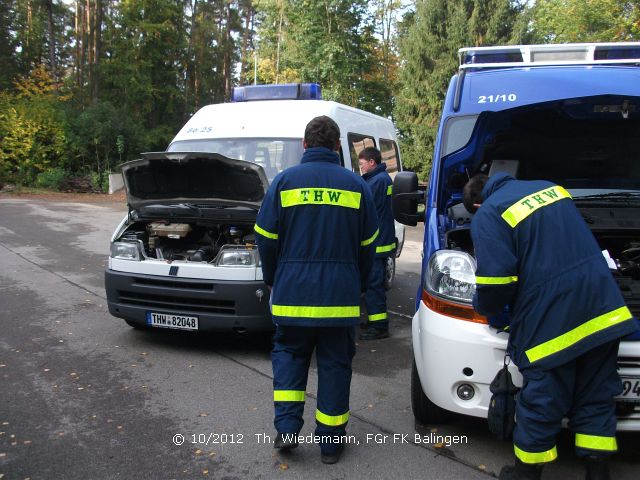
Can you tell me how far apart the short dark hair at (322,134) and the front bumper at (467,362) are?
1.16 metres

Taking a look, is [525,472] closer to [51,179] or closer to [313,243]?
[313,243]

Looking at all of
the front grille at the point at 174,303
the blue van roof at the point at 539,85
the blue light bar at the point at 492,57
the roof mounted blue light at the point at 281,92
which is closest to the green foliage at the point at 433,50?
the roof mounted blue light at the point at 281,92

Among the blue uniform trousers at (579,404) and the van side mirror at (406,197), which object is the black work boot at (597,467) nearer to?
the blue uniform trousers at (579,404)

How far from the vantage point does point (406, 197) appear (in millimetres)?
4633

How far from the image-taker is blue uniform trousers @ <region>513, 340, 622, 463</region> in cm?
275

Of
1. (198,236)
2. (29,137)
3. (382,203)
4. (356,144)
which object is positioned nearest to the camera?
(198,236)

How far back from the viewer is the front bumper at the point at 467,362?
3.01 m

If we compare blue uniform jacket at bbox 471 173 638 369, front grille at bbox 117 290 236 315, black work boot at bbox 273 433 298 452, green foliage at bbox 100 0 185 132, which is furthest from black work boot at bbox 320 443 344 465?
green foliage at bbox 100 0 185 132

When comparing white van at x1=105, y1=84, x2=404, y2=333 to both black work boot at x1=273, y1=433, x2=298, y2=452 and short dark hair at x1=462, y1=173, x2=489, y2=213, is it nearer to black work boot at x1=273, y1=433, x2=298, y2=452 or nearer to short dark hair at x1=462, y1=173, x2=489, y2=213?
black work boot at x1=273, y1=433, x2=298, y2=452

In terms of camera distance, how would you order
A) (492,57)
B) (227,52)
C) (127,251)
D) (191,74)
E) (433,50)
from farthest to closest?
1. (227,52)
2. (191,74)
3. (433,50)
4. (127,251)
5. (492,57)

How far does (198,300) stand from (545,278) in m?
3.18

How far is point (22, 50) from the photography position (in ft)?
117

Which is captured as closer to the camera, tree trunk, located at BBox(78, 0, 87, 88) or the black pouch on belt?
the black pouch on belt

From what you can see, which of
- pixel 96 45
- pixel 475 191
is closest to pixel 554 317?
pixel 475 191
